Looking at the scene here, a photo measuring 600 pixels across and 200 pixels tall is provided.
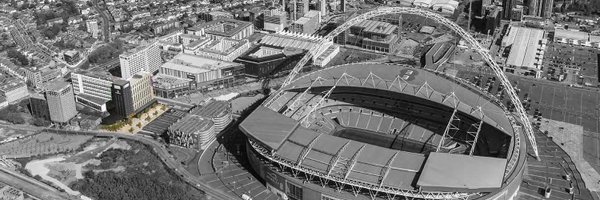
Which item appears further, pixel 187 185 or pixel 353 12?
pixel 353 12

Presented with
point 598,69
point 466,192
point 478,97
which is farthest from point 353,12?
point 466,192

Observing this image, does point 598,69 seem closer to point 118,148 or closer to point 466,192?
point 466,192

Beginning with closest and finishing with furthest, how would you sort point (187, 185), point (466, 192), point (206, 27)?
point (466, 192) < point (187, 185) < point (206, 27)

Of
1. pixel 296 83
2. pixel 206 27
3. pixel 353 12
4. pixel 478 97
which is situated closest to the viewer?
pixel 478 97

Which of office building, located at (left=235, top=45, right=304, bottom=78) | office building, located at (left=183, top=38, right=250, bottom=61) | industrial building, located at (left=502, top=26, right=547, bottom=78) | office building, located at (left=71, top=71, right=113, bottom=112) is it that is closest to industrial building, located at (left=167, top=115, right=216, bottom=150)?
office building, located at (left=71, top=71, right=113, bottom=112)

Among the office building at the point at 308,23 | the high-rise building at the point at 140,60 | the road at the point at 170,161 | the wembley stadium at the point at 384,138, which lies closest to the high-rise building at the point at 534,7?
the office building at the point at 308,23

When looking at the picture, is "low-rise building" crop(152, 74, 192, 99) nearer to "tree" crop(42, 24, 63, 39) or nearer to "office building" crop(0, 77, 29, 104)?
"office building" crop(0, 77, 29, 104)

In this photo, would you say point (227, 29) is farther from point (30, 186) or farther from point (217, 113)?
point (30, 186)
